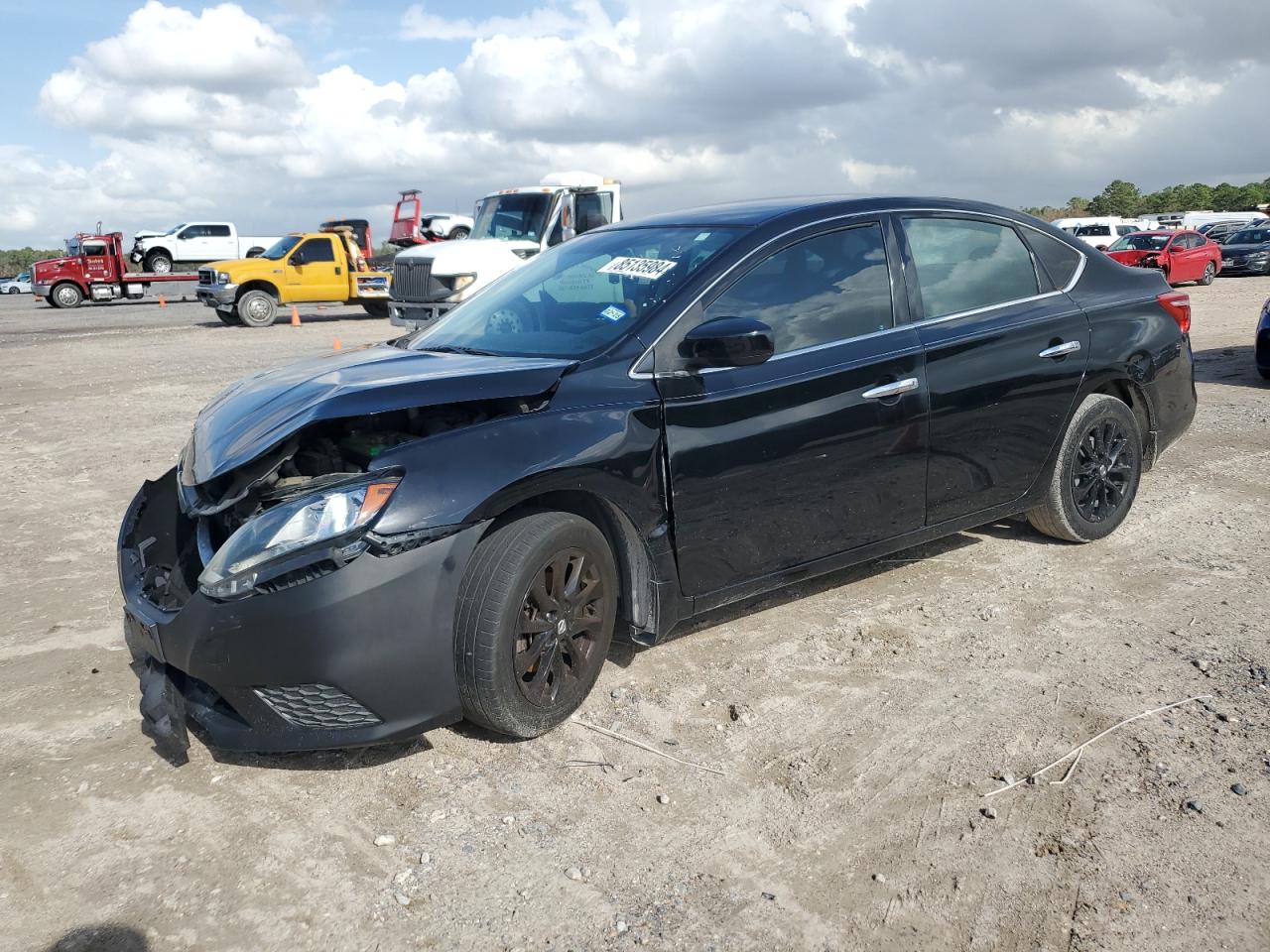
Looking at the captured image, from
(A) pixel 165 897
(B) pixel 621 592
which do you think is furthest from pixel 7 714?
(B) pixel 621 592

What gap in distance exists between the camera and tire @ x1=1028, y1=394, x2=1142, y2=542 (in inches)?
200

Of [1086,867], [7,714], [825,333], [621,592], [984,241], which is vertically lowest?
[1086,867]

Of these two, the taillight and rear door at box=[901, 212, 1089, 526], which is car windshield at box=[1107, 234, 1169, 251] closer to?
the taillight

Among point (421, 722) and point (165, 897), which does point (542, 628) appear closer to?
point (421, 722)

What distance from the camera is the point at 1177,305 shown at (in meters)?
5.62

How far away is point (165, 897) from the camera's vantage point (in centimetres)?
274

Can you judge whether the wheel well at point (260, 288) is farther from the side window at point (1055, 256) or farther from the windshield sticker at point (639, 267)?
the side window at point (1055, 256)

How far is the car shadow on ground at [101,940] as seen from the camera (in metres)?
2.55

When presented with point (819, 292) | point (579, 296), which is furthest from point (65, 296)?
point (819, 292)

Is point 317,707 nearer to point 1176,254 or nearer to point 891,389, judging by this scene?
point 891,389

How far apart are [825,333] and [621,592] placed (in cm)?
128

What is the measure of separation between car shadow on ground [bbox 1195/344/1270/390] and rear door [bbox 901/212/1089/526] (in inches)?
258

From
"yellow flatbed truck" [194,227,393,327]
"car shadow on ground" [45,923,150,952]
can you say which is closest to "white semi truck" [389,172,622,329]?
"yellow flatbed truck" [194,227,393,327]

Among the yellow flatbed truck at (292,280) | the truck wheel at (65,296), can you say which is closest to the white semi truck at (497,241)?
the yellow flatbed truck at (292,280)
